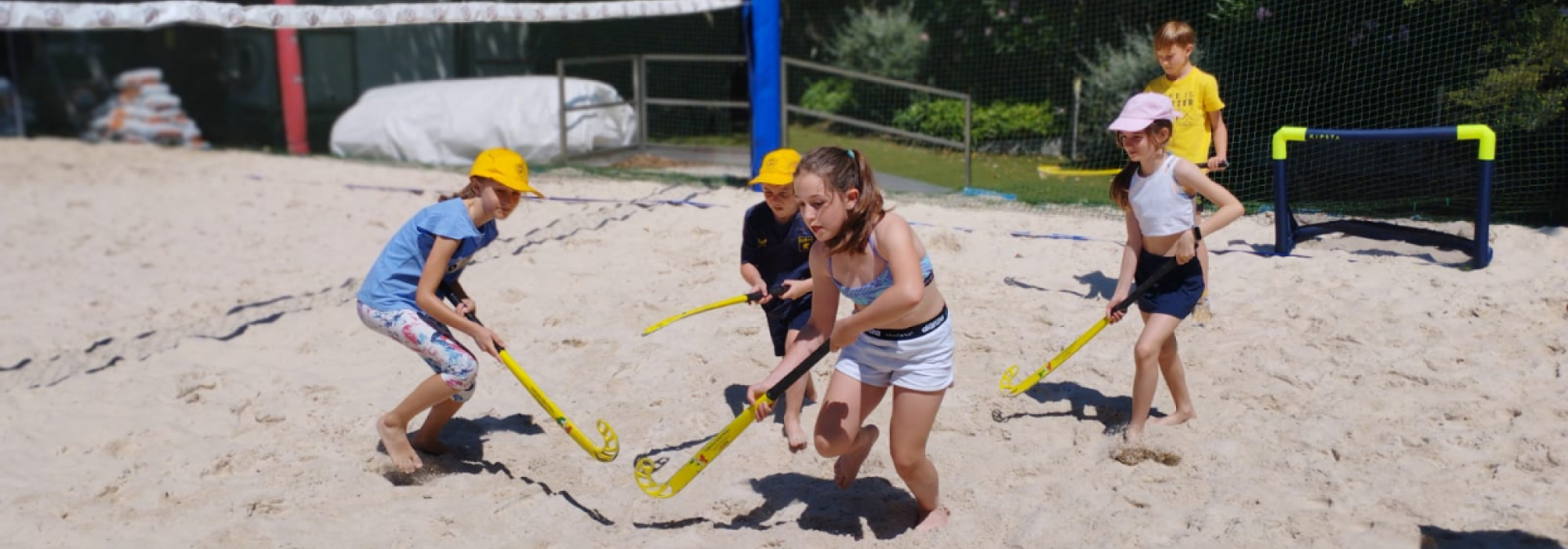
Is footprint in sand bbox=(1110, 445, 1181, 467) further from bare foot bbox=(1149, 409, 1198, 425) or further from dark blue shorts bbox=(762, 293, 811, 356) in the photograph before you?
dark blue shorts bbox=(762, 293, 811, 356)

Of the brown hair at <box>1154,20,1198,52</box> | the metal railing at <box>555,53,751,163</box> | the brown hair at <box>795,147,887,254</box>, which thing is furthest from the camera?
the metal railing at <box>555,53,751,163</box>

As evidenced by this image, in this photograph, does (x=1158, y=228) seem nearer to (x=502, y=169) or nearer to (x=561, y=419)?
(x=561, y=419)

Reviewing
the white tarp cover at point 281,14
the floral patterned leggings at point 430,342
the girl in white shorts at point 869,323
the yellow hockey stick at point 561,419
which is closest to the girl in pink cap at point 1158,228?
the girl in white shorts at point 869,323

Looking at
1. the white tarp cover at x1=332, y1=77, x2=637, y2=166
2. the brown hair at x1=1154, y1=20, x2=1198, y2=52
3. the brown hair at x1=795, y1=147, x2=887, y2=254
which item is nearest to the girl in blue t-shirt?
the brown hair at x1=795, y1=147, x2=887, y2=254

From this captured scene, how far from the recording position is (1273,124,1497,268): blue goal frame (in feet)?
21.5

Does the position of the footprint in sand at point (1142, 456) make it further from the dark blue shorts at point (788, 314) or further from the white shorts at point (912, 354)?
the dark blue shorts at point (788, 314)

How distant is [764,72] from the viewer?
10062 mm

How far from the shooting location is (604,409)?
5.70 metres

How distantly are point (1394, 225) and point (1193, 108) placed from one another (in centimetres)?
182

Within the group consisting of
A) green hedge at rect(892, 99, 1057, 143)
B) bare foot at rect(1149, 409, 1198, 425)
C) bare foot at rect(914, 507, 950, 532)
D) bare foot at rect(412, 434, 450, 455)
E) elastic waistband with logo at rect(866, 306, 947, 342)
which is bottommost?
bare foot at rect(412, 434, 450, 455)

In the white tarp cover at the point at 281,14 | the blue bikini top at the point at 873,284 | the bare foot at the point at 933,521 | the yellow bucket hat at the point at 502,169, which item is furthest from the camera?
the white tarp cover at the point at 281,14

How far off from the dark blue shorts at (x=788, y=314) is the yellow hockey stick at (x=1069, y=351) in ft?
3.11

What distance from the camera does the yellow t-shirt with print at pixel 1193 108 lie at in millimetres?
6367

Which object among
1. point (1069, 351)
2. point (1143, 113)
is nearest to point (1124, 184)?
point (1143, 113)
